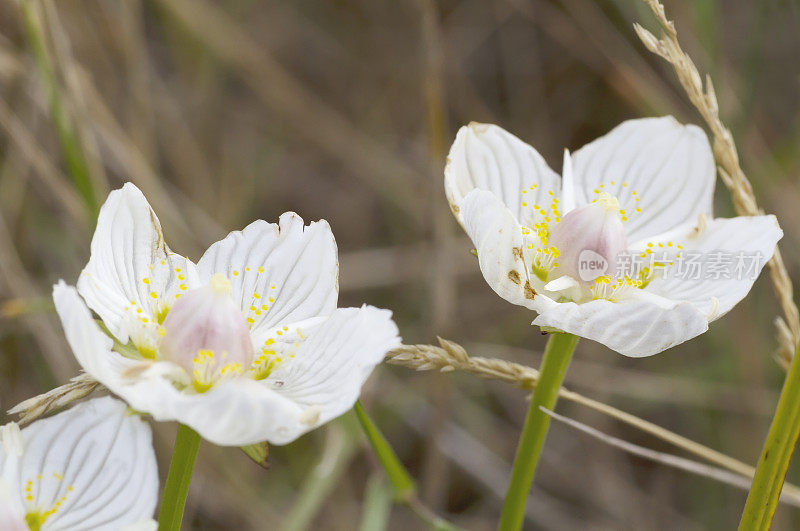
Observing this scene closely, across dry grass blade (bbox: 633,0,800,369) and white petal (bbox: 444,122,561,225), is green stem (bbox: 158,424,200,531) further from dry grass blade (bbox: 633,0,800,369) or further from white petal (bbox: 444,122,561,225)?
dry grass blade (bbox: 633,0,800,369)

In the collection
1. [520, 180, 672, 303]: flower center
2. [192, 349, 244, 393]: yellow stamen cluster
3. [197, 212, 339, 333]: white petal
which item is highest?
[520, 180, 672, 303]: flower center

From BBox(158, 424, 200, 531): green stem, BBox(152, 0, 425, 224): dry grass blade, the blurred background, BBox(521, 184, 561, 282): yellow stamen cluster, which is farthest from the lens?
BBox(152, 0, 425, 224): dry grass blade

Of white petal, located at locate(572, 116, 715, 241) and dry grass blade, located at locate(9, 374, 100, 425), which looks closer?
dry grass blade, located at locate(9, 374, 100, 425)

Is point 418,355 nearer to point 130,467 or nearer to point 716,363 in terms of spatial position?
point 130,467

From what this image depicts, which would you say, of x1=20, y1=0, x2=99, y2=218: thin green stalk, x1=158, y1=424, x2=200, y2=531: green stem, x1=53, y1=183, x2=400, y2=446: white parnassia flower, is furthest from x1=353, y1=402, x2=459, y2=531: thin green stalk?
x1=20, y1=0, x2=99, y2=218: thin green stalk

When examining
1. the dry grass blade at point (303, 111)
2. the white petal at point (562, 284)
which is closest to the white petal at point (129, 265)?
the white petal at point (562, 284)

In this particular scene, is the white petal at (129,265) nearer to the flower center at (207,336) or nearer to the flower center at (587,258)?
the flower center at (207,336)
